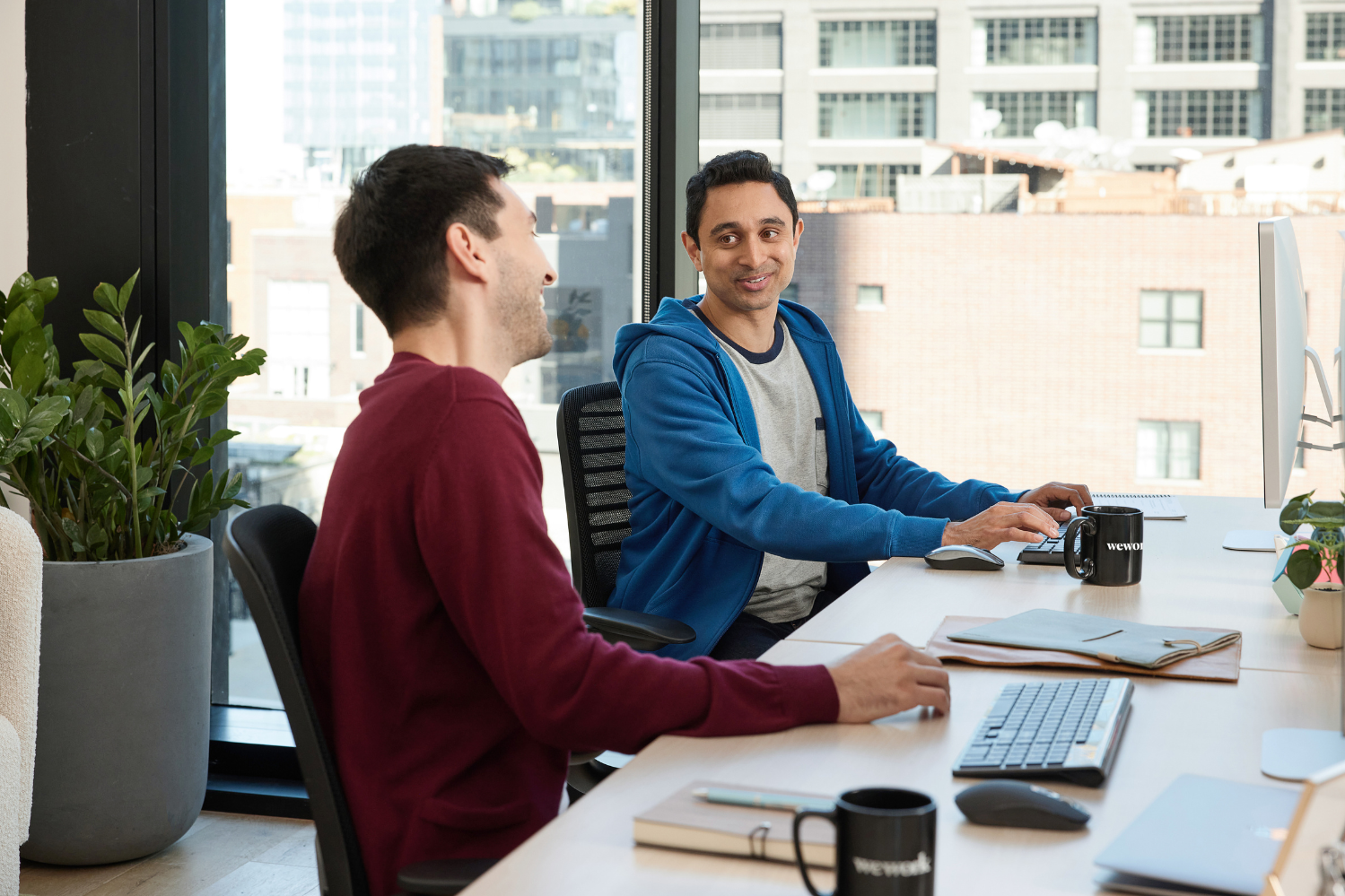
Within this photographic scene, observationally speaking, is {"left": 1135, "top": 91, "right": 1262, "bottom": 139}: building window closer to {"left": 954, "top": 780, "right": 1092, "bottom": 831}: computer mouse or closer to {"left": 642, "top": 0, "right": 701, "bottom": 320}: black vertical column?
{"left": 642, "top": 0, "right": 701, "bottom": 320}: black vertical column

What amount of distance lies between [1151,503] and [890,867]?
6.26 feet

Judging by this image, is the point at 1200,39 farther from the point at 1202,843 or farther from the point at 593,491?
the point at 1202,843

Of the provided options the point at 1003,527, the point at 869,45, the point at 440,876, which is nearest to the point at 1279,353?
the point at 1003,527

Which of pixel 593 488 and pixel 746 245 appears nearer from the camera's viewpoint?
pixel 593 488

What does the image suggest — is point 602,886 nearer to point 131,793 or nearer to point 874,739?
point 874,739

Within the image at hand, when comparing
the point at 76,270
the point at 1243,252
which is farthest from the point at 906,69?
the point at 76,270

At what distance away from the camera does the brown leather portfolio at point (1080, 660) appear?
3.91 feet

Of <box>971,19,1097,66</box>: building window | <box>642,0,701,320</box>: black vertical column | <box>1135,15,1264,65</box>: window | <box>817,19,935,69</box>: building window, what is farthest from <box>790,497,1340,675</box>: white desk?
<box>1135,15,1264,65</box>: window

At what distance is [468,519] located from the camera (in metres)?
0.94

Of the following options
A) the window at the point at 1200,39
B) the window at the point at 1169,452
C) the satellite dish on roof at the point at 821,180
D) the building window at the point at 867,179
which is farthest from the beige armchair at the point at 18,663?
the window at the point at 1200,39

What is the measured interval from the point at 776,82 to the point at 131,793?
36.6m

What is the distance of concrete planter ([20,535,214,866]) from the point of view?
226 centimetres

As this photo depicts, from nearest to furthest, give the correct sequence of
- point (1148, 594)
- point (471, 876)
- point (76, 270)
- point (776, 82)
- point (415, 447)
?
point (471, 876) < point (415, 447) < point (1148, 594) < point (76, 270) < point (776, 82)

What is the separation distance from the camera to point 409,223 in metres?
1.10
